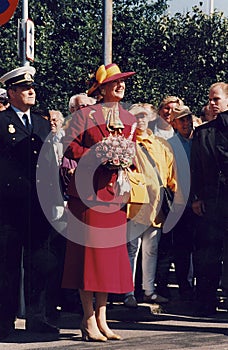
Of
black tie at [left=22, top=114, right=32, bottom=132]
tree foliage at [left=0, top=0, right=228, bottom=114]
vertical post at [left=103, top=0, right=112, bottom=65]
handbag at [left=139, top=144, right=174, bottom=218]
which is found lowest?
handbag at [left=139, top=144, right=174, bottom=218]

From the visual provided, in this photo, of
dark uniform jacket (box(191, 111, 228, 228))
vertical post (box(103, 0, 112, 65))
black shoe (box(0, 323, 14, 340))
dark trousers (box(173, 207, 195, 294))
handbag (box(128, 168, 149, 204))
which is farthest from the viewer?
vertical post (box(103, 0, 112, 65))

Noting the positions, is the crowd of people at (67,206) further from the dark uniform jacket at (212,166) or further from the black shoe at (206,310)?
the black shoe at (206,310)

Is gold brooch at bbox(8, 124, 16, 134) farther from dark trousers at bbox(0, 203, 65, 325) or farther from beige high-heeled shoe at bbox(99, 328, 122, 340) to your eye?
beige high-heeled shoe at bbox(99, 328, 122, 340)

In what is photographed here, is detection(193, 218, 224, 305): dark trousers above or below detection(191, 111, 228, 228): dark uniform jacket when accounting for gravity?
below

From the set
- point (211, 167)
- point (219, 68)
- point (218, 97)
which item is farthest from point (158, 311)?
point (219, 68)

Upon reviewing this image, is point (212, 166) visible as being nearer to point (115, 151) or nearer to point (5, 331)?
point (115, 151)

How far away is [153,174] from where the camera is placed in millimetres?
10914

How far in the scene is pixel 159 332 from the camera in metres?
9.34

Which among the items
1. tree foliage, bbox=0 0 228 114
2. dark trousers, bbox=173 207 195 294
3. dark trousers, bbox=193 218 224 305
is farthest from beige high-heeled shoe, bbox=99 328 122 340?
tree foliage, bbox=0 0 228 114

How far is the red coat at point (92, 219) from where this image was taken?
29.2 feet

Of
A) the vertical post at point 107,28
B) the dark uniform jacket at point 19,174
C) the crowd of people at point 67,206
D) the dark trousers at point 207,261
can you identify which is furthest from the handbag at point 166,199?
the vertical post at point 107,28

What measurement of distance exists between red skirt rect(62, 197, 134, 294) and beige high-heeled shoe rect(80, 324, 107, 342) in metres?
0.34

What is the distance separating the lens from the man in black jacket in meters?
10.2

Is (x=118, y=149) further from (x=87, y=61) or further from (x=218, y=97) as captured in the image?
(x=87, y=61)
